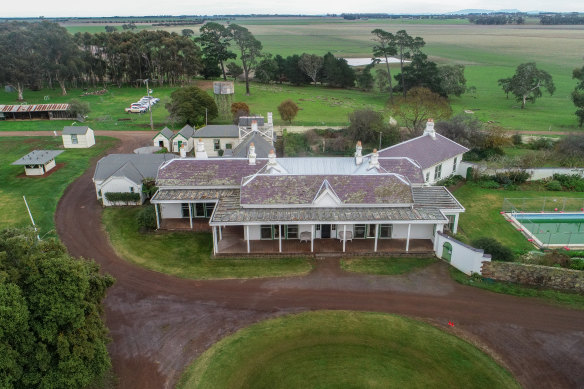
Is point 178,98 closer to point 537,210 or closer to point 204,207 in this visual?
point 204,207

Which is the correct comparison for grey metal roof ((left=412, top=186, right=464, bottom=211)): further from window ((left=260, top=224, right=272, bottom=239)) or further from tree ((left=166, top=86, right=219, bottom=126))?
tree ((left=166, top=86, right=219, bottom=126))

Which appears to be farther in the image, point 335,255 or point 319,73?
point 319,73

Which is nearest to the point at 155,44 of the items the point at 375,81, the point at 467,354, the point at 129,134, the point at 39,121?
the point at 39,121

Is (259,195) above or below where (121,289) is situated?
above

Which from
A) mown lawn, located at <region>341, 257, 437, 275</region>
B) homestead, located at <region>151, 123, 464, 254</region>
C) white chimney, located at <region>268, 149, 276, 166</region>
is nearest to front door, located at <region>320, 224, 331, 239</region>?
homestead, located at <region>151, 123, 464, 254</region>

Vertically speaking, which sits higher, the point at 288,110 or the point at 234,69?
the point at 234,69

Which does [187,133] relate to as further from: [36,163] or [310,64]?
[310,64]

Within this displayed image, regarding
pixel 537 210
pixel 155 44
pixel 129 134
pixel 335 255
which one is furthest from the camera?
pixel 155 44

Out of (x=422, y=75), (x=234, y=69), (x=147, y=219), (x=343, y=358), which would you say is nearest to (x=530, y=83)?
(x=422, y=75)
